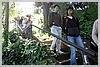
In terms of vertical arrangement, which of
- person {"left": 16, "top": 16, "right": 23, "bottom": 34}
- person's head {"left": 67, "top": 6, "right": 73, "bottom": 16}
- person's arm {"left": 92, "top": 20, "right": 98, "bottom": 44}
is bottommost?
person's arm {"left": 92, "top": 20, "right": 98, "bottom": 44}

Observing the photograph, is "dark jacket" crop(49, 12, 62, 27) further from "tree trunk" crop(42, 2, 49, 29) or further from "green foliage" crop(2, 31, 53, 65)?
"green foliage" crop(2, 31, 53, 65)

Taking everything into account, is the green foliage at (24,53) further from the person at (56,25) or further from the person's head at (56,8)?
the person's head at (56,8)

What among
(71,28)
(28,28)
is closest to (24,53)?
(28,28)

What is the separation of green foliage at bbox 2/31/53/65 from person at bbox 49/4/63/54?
0.09m

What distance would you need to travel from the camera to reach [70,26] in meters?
1.46

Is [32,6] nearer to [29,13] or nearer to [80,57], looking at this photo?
[29,13]

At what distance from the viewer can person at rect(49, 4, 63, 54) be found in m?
1.45

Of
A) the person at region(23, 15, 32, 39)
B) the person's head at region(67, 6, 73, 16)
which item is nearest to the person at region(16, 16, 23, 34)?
the person at region(23, 15, 32, 39)

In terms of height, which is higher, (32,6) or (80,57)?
(32,6)

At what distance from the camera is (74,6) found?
146 cm

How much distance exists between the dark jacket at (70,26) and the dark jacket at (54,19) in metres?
0.05

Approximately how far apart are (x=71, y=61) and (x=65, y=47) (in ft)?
0.49

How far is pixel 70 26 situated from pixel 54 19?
175 millimetres

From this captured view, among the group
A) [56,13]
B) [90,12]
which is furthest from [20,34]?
[90,12]
